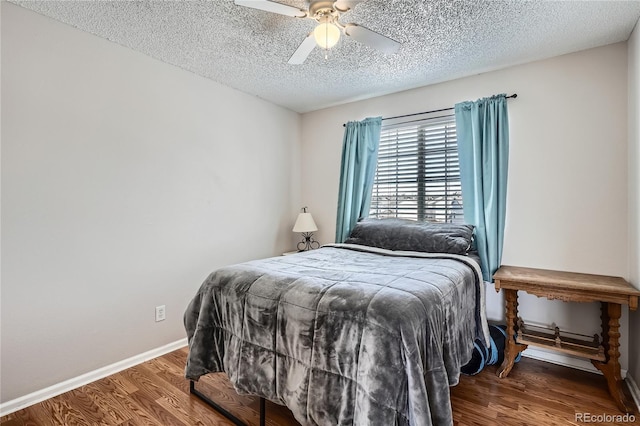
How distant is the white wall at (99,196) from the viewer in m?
1.92

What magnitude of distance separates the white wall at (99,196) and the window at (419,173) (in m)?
1.62

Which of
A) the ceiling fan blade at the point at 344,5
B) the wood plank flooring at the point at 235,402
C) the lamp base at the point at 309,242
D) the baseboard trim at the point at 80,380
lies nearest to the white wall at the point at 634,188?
the wood plank flooring at the point at 235,402

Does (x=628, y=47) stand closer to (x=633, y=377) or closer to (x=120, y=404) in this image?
(x=633, y=377)

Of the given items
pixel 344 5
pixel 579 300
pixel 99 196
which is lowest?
pixel 579 300

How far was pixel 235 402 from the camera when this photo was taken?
6.39 ft

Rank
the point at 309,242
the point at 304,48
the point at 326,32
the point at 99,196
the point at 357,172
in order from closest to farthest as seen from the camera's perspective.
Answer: the point at 326,32 < the point at 304,48 < the point at 99,196 < the point at 357,172 < the point at 309,242

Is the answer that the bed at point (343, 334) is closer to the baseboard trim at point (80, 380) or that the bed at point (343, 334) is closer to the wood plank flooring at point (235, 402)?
the wood plank flooring at point (235, 402)

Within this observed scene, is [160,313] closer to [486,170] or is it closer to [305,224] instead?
[305,224]

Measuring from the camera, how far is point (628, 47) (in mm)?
2244

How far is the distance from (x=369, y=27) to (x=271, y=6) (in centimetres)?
81

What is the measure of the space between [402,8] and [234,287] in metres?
1.97

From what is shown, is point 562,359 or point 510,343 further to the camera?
point 562,359

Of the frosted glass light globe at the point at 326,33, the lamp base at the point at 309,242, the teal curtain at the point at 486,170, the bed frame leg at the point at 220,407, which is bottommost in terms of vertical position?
the bed frame leg at the point at 220,407

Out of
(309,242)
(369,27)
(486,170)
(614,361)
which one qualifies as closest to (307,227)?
(309,242)
